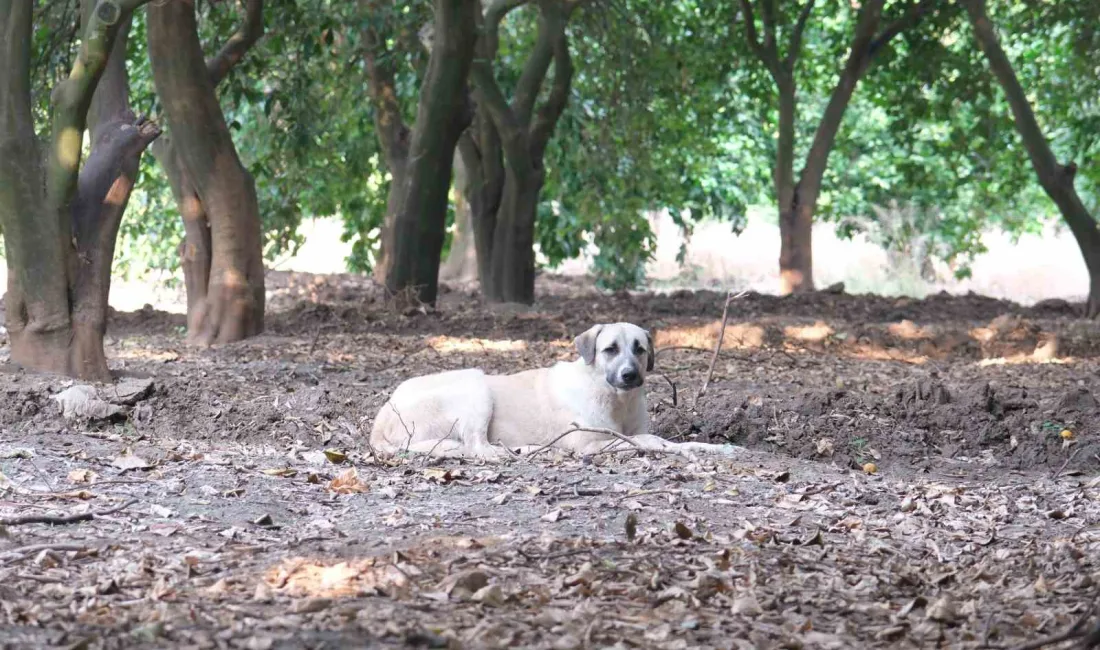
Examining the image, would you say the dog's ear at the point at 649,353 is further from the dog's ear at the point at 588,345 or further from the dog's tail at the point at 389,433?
the dog's tail at the point at 389,433

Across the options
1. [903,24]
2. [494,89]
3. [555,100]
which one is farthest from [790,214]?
[494,89]

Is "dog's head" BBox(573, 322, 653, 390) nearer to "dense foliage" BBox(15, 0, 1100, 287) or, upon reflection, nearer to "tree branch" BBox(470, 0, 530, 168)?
"dense foliage" BBox(15, 0, 1100, 287)

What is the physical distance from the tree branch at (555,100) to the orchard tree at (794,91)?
3360mm

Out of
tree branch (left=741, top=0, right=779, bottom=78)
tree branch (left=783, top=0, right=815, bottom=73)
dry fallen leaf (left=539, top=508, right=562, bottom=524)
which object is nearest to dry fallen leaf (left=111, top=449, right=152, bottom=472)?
dry fallen leaf (left=539, top=508, right=562, bottom=524)

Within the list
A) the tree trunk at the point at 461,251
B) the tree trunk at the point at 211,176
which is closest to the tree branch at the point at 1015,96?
the tree trunk at the point at 211,176

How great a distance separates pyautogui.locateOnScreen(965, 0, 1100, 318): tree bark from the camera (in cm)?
1684

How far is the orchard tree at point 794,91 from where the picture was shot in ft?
63.7

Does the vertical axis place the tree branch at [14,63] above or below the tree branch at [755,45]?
below

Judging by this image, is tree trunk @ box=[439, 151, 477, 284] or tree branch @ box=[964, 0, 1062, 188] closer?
tree branch @ box=[964, 0, 1062, 188]

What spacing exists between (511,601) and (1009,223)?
1121 inches

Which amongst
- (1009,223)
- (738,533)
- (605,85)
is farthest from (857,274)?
(738,533)

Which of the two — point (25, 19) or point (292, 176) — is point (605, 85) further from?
point (25, 19)

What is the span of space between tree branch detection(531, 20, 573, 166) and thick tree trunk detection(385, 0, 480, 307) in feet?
6.67

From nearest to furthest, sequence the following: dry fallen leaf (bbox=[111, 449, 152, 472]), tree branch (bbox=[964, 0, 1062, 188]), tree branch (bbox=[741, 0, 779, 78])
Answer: dry fallen leaf (bbox=[111, 449, 152, 472])
tree branch (bbox=[964, 0, 1062, 188])
tree branch (bbox=[741, 0, 779, 78])
